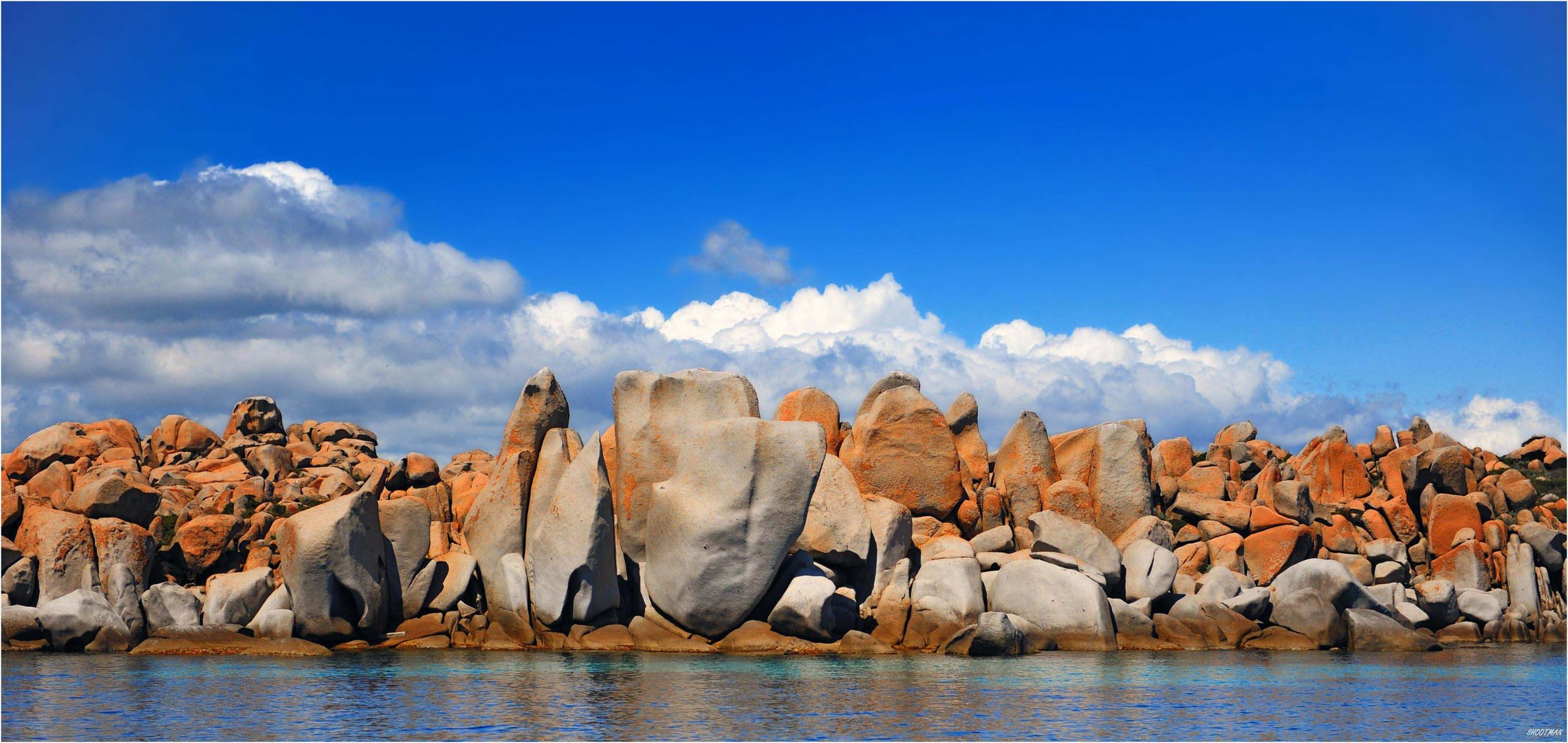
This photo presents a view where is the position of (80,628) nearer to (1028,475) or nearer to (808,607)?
(808,607)

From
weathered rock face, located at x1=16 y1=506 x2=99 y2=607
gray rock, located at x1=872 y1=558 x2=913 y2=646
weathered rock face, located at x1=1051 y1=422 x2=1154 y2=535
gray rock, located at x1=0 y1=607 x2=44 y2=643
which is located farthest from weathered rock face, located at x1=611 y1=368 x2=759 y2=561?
gray rock, located at x1=0 y1=607 x2=44 y2=643

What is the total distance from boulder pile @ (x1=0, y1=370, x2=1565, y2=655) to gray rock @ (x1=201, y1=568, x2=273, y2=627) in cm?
8

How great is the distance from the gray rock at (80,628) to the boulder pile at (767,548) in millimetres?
53

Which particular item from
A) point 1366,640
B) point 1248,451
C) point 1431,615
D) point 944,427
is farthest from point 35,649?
point 1248,451

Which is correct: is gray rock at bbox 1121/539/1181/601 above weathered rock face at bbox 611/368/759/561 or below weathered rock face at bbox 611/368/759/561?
below

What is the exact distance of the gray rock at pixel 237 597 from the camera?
31.4 meters

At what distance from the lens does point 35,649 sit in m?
30.2

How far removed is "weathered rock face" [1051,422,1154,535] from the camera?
3850cm

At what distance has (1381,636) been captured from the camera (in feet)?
106

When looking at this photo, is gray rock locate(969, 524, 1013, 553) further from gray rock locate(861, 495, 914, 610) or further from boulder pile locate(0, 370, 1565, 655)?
gray rock locate(861, 495, 914, 610)

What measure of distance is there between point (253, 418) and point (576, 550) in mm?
26187

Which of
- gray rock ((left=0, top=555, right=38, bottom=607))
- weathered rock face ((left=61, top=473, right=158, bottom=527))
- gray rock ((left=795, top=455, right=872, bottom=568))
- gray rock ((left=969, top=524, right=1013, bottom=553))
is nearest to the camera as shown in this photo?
gray rock ((left=0, top=555, right=38, bottom=607))

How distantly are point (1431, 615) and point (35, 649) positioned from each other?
3454 cm

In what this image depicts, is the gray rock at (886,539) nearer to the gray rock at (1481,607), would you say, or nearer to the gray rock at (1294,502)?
the gray rock at (1294,502)
